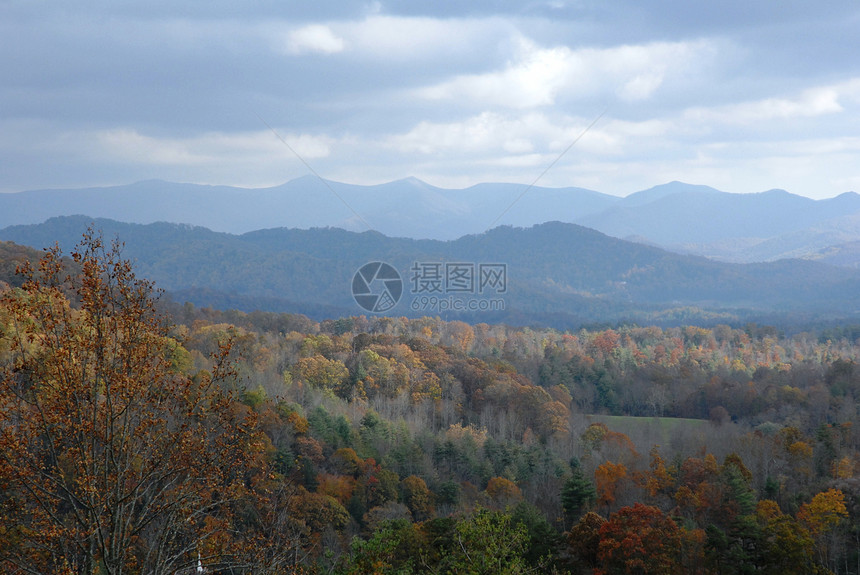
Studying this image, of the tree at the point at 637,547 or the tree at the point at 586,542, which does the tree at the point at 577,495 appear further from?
the tree at the point at 637,547

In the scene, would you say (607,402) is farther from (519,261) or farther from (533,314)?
(519,261)

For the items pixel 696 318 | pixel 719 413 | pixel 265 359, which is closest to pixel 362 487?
pixel 265 359

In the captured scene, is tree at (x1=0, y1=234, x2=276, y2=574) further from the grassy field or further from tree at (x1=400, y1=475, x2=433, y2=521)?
the grassy field

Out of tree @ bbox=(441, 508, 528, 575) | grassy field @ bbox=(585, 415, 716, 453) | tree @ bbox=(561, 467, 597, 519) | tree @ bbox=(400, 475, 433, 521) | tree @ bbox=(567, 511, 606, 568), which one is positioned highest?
tree @ bbox=(441, 508, 528, 575)

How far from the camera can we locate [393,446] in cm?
3438

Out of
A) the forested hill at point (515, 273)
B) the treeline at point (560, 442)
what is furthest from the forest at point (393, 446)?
the forested hill at point (515, 273)

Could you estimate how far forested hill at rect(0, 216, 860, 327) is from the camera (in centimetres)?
11219

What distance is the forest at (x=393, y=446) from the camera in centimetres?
596

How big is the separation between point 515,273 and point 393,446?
114784 mm

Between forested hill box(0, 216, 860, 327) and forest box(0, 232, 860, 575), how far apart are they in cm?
3509

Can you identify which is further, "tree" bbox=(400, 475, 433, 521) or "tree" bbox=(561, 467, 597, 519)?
"tree" bbox=(400, 475, 433, 521)

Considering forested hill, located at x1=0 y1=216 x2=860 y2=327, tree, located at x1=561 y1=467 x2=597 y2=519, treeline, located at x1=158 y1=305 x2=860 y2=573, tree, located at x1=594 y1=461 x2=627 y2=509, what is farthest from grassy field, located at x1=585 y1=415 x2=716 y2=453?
forested hill, located at x1=0 y1=216 x2=860 y2=327

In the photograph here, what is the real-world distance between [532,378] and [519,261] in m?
101

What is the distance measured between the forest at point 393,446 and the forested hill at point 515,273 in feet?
115
